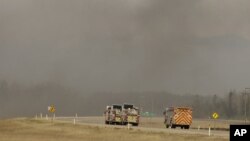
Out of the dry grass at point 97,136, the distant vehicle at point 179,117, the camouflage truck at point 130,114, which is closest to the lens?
the dry grass at point 97,136

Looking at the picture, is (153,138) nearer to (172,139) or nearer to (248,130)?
(172,139)

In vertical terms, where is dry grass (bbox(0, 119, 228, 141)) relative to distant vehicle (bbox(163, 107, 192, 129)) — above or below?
below

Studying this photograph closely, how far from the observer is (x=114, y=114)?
78375mm

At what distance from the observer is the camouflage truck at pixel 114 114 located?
77562mm

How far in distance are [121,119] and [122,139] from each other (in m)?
33.4

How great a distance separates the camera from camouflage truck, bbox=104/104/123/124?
77.6 meters

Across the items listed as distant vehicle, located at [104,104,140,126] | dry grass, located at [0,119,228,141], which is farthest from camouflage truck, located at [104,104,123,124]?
dry grass, located at [0,119,228,141]

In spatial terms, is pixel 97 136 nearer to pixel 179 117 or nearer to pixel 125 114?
pixel 179 117

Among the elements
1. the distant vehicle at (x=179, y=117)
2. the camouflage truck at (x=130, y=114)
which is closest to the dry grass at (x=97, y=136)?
the distant vehicle at (x=179, y=117)

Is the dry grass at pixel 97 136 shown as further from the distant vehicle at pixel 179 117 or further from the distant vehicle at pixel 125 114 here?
the distant vehicle at pixel 125 114

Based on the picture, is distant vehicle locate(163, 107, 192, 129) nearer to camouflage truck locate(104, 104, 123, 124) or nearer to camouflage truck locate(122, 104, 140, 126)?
camouflage truck locate(122, 104, 140, 126)

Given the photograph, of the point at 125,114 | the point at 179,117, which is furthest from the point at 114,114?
the point at 179,117

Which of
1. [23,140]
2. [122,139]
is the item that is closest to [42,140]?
[23,140]

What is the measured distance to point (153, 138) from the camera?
150 feet
